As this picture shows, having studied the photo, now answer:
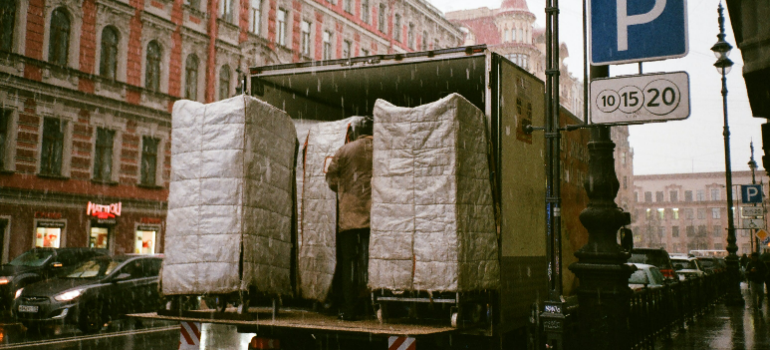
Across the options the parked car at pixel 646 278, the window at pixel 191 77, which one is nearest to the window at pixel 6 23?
the window at pixel 191 77

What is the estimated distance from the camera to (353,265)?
22.2 feet

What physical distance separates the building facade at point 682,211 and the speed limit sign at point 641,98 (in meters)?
108

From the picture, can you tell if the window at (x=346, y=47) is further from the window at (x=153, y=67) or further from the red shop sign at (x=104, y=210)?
the red shop sign at (x=104, y=210)

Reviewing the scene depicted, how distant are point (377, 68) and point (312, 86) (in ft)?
4.10

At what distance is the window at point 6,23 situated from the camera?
23109 mm

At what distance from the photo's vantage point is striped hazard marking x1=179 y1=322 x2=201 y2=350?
6299 millimetres

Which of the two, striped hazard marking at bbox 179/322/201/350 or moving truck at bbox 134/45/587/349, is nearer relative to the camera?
moving truck at bbox 134/45/587/349

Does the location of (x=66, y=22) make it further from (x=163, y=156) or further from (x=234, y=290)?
(x=234, y=290)

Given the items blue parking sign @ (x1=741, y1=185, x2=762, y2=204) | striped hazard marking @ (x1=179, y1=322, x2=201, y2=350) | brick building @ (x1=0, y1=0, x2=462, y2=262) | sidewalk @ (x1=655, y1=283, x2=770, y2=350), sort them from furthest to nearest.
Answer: brick building @ (x1=0, y1=0, x2=462, y2=262) < blue parking sign @ (x1=741, y1=185, x2=762, y2=204) < sidewalk @ (x1=655, y1=283, x2=770, y2=350) < striped hazard marking @ (x1=179, y1=322, x2=201, y2=350)

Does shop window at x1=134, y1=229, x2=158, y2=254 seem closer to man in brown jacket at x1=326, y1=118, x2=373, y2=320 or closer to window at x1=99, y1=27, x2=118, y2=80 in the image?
window at x1=99, y1=27, x2=118, y2=80

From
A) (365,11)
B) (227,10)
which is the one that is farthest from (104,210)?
(365,11)

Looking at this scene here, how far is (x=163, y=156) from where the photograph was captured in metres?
28.5

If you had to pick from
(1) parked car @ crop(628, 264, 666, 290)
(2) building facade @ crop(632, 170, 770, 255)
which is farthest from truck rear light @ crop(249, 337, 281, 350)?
(2) building facade @ crop(632, 170, 770, 255)

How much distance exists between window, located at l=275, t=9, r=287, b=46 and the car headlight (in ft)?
76.0
